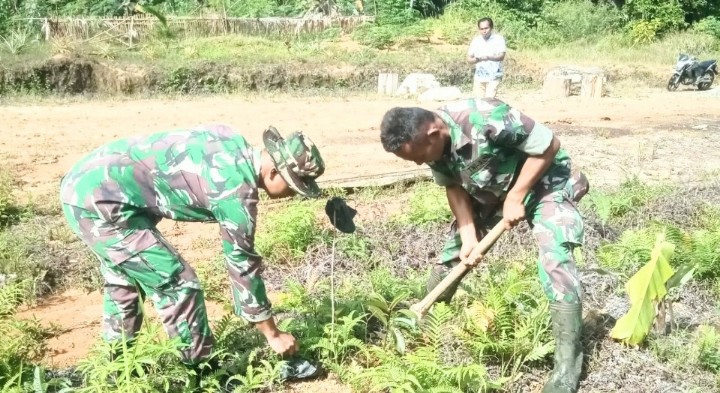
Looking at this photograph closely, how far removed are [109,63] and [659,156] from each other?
36.3 feet

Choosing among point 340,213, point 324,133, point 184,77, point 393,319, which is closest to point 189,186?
point 340,213

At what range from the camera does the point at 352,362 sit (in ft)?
11.4

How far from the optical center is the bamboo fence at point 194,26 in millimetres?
15789

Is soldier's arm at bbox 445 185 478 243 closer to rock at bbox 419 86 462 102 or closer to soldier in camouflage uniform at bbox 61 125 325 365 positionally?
soldier in camouflage uniform at bbox 61 125 325 365

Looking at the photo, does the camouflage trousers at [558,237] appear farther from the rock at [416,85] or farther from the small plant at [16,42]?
the small plant at [16,42]

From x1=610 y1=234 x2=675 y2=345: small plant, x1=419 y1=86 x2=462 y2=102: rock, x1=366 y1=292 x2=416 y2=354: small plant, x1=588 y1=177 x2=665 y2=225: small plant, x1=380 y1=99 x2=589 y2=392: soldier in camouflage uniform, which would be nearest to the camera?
x1=380 y1=99 x2=589 y2=392: soldier in camouflage uniform

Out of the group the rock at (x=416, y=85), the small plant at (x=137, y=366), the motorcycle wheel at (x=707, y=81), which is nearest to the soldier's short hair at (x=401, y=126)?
the small plant at (x=137, y=366)

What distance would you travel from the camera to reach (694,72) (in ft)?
51.1

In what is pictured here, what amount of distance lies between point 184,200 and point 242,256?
1.12 feet

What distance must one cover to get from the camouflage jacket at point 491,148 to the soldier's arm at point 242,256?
39.2 inches

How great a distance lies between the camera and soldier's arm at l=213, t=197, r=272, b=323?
2.68 m

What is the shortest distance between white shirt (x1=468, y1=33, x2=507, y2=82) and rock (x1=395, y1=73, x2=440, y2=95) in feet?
10.5

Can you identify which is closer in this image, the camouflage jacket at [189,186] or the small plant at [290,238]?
the camouflage jacket at [189,186]

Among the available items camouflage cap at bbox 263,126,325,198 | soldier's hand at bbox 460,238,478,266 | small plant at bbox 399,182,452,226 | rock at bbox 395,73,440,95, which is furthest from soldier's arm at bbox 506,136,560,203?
rock at bbox 395,73,440,95
